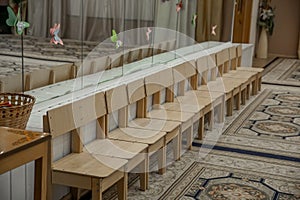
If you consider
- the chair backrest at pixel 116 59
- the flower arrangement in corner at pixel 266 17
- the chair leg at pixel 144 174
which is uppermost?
the flower arrangement in corner at pixel 266 17

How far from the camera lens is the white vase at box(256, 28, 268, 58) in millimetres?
12250

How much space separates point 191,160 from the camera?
4578 mm

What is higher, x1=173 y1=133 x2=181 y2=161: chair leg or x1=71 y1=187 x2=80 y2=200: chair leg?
x1=173 y1=133 x2=181 y2=161: chair leg

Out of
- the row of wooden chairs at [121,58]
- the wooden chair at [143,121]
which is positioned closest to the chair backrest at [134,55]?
the row of wooden chairs at [121,58]

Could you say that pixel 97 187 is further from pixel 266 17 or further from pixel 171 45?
pixel 266 17

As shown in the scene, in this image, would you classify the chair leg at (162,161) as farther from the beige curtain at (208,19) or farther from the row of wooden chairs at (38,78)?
the beige curtain at (208,19)

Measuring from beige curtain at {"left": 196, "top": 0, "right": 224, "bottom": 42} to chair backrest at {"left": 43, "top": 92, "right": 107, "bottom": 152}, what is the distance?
141 inches

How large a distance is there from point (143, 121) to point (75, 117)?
106 centimetres

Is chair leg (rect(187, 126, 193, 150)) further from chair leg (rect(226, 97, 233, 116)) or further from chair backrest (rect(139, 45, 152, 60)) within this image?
chair leg (rect(226, 97, 233, 116))

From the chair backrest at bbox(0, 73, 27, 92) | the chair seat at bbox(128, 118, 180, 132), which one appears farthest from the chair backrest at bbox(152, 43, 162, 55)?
the chair backrest at bbox(0, 73, 27, 92)


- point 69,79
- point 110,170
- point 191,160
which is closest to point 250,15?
point 191,160

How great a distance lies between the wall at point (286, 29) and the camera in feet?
40.9

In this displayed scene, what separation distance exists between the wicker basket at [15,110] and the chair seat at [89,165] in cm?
49

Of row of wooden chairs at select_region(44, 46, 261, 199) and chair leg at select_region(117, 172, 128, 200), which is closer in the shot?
row of wooden chairs at select_region(44, 46, 261, 199)
